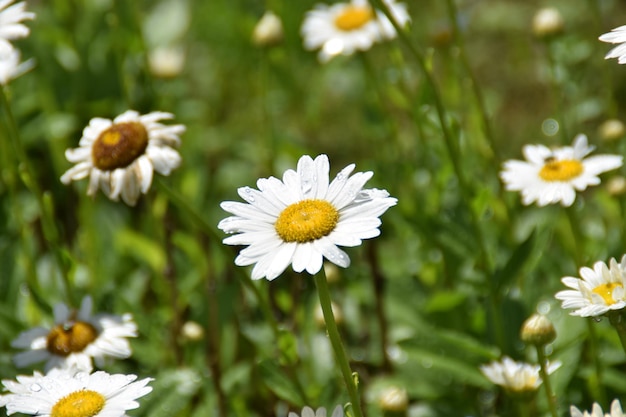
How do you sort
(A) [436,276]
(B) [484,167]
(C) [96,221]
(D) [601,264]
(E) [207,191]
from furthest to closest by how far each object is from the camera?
(E) [207,191], (C) [96,221], (B) [484,167], (A) [436,276], (D) [601,264]

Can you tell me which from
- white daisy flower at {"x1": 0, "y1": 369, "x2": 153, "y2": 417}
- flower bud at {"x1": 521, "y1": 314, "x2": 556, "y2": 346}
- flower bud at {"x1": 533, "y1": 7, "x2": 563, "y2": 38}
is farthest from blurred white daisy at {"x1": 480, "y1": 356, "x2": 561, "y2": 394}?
flower bud at {"x1": 533, "y1": 7, "x2": 563, "y2": 38}

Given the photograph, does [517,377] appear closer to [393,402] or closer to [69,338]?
[393,402]

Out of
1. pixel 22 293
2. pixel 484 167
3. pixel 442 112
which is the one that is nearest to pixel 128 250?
pixel 22 293

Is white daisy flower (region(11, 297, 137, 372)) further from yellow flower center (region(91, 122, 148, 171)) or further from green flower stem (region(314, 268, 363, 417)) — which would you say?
green flower stem (region(314, 268, 363, 417))

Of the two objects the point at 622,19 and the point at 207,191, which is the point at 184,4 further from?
the point at 622,19

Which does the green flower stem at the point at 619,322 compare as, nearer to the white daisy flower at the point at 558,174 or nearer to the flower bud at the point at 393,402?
the white daisy flower at the point at 558,174

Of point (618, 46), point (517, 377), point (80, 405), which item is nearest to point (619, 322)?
point (517, 377)
